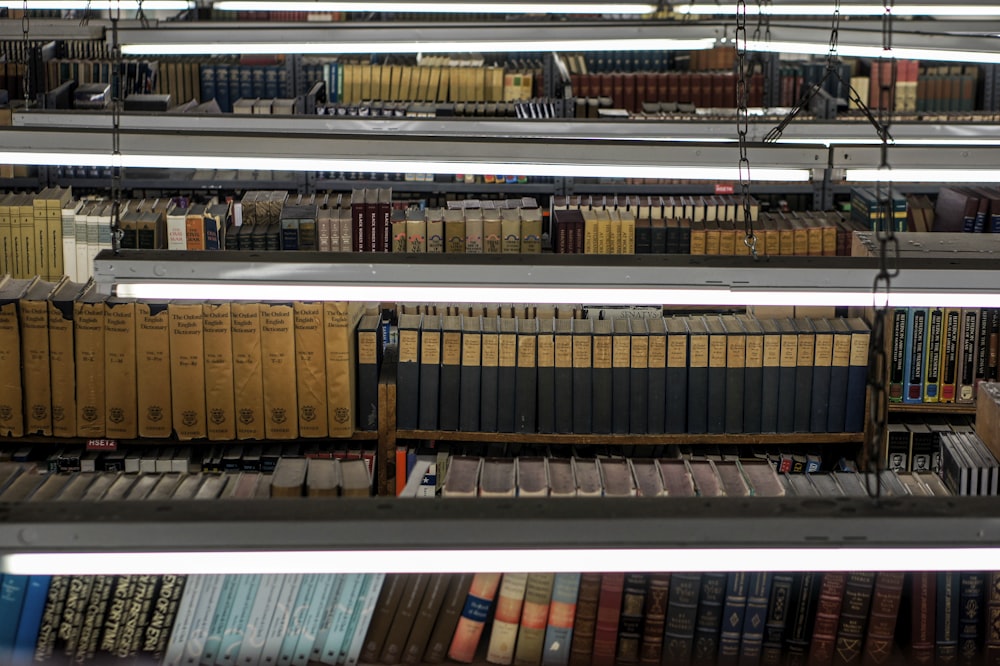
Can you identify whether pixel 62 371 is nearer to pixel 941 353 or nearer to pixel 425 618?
pixel 425 618

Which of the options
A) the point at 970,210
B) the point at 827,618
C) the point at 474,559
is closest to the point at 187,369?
the point at 827,618

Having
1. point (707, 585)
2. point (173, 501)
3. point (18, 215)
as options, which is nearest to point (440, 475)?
point (707, 585)

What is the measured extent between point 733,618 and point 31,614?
60.1 inches

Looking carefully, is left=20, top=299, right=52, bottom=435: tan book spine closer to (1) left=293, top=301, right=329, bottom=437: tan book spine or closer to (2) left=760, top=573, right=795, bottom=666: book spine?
(1) left=293, top=301, right=329, bottom=437: tan book spine

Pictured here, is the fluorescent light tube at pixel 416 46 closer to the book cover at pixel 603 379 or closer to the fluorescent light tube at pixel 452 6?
the fluorescent light tube at pixel 452 6

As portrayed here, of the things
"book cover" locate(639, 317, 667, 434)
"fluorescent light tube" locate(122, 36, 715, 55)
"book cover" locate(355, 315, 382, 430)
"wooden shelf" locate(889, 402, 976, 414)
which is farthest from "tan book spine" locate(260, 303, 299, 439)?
"wooden shelf" locate(889, 402, 976, 414)

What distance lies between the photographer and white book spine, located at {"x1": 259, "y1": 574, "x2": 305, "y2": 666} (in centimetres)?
263

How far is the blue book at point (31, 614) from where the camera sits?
102 inches

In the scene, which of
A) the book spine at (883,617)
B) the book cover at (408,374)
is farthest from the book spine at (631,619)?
the book cover at (408,374)

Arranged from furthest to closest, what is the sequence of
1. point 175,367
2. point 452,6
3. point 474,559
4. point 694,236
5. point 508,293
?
point 694,236
point 452,6
point 175,367
point 508,293
point 474,559

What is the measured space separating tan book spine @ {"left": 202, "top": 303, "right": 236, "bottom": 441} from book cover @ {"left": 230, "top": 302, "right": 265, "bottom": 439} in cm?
2

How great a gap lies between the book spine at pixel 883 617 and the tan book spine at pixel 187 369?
7.62ft

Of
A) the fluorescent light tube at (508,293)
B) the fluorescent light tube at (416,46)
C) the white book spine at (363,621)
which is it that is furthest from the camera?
the fluorescent light tube at (416,46)

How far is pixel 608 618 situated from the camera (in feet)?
9.02
